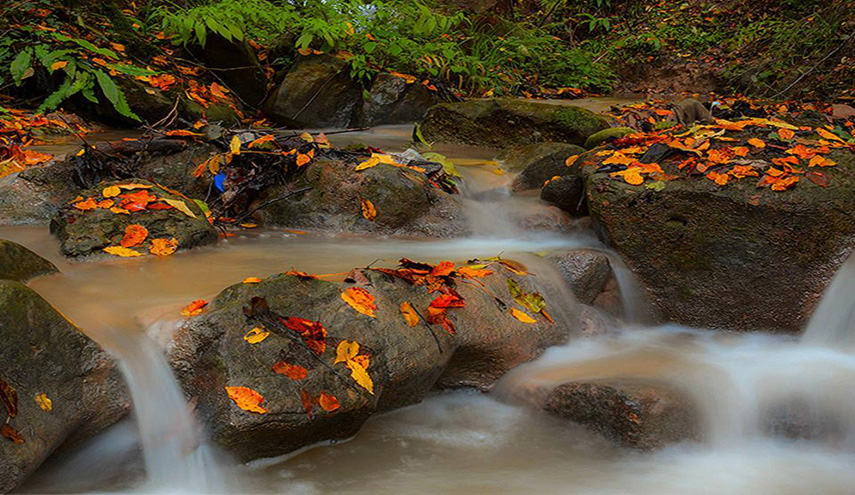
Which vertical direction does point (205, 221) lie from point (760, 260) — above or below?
below

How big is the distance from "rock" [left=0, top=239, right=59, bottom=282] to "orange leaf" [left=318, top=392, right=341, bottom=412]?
1534mm

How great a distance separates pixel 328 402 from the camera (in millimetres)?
2635

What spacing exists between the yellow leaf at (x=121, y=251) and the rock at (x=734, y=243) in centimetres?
281

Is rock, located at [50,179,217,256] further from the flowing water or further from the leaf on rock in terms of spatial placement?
the leaf on rock

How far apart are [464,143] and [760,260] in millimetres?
3612

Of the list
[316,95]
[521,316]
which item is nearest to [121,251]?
[521,316]

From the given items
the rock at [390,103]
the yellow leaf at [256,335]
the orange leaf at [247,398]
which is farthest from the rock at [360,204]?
the rock at [390,103]

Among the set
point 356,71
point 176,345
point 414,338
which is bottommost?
point 176,345

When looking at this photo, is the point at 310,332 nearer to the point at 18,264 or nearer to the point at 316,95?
the point at 18,264

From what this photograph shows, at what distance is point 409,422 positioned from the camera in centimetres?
304

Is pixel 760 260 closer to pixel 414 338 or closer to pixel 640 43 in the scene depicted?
pixel 414 338

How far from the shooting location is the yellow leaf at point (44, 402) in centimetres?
231

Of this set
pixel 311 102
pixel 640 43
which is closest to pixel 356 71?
pixel 311 102

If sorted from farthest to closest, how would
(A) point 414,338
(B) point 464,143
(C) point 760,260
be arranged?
(B) point 464,143 → (C) point 760,260 → (A) point 414,338
